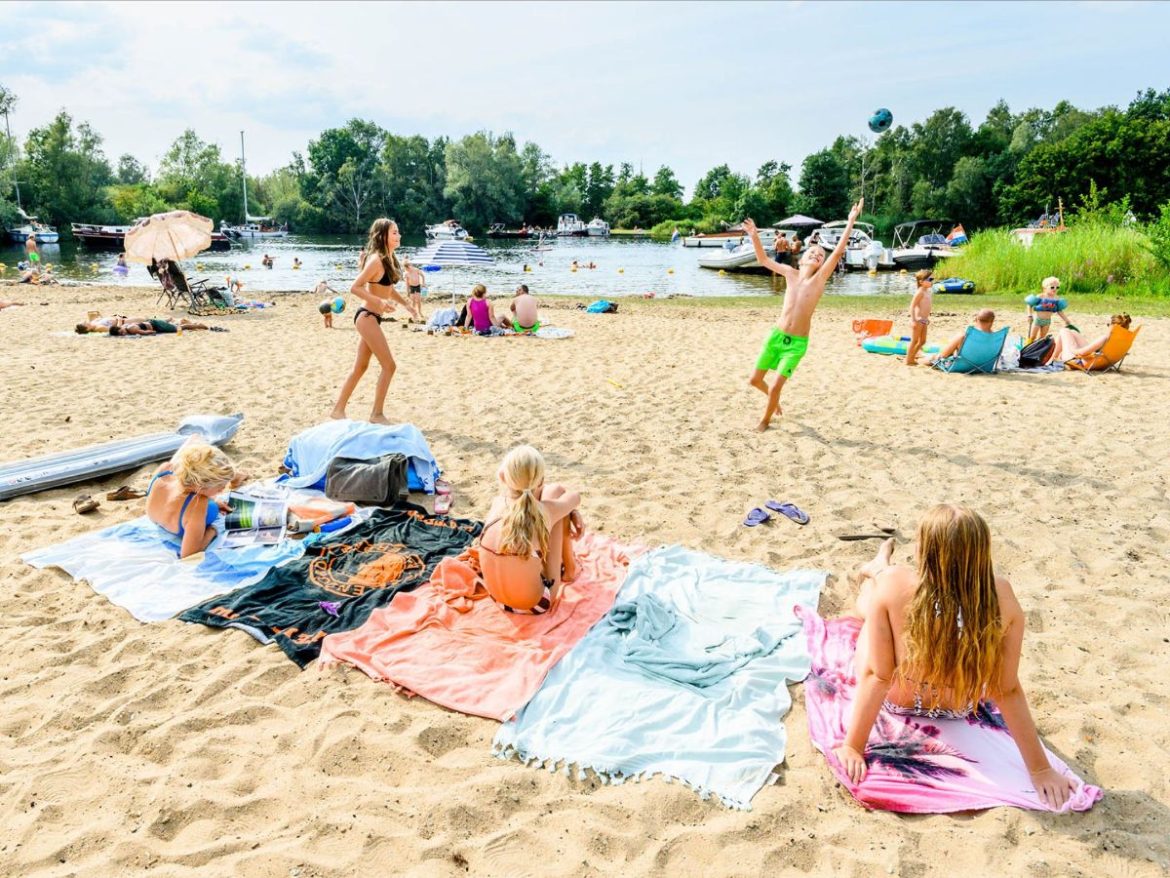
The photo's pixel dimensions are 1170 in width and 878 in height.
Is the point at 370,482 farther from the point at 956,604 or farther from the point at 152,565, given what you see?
the point at 956,604

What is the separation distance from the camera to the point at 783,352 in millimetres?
6918

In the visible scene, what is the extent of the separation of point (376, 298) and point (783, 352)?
13.2ft

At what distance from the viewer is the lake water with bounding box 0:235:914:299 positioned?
25734 mm

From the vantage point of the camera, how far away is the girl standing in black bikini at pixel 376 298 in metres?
6.88

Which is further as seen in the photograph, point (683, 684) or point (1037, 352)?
point (1037, 352)

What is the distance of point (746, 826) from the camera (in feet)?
8.11

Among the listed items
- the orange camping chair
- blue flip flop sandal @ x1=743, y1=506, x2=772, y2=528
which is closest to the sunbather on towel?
the orange camping chair

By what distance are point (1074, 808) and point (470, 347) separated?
33.7ft

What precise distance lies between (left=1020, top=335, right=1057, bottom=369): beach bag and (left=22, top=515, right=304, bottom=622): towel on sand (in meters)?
9.63

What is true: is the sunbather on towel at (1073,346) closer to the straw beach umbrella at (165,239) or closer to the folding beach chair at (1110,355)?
Result: the folding beach chair at (1110,355)

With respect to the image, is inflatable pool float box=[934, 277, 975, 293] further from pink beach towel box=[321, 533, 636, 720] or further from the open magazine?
the open magazine

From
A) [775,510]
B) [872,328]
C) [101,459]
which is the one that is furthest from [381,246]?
[872,328]

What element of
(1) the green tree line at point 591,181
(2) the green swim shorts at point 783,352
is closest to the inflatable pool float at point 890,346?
(2) the green swim shorts at point 783,352

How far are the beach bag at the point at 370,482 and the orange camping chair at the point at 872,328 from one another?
9.00 metres
